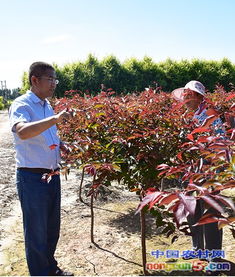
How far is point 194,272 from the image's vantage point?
299 centimetres

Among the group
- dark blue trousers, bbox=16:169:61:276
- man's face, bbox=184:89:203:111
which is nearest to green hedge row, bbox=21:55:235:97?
man's face, bbox=184:89:203:111

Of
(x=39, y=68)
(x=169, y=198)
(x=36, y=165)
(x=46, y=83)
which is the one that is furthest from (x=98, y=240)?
(x=169, y=198)

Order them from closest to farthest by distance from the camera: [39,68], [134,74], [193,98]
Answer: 1. [39,68]
2. [193,98]
3. [134,74]

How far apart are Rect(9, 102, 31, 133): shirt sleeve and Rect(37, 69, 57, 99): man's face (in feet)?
0.71

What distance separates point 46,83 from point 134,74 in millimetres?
16184

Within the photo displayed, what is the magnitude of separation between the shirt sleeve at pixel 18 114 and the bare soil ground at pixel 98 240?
160 centimetres

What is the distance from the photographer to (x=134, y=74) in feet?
60.0

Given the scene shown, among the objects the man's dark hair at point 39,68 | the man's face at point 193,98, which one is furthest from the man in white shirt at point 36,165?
the man's face at point 193,98

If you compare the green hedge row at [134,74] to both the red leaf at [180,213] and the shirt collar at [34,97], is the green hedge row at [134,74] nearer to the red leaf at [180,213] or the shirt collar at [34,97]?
the shirt collar at [34,97]

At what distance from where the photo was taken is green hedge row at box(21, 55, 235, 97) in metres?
17.3

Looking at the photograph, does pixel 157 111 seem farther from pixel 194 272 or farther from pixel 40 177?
pixel 194 272

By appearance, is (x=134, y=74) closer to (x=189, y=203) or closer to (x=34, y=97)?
(x=34, y=97)

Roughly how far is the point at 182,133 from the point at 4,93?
58539 millimetres

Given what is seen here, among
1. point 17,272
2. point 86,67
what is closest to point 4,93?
point 86,67
